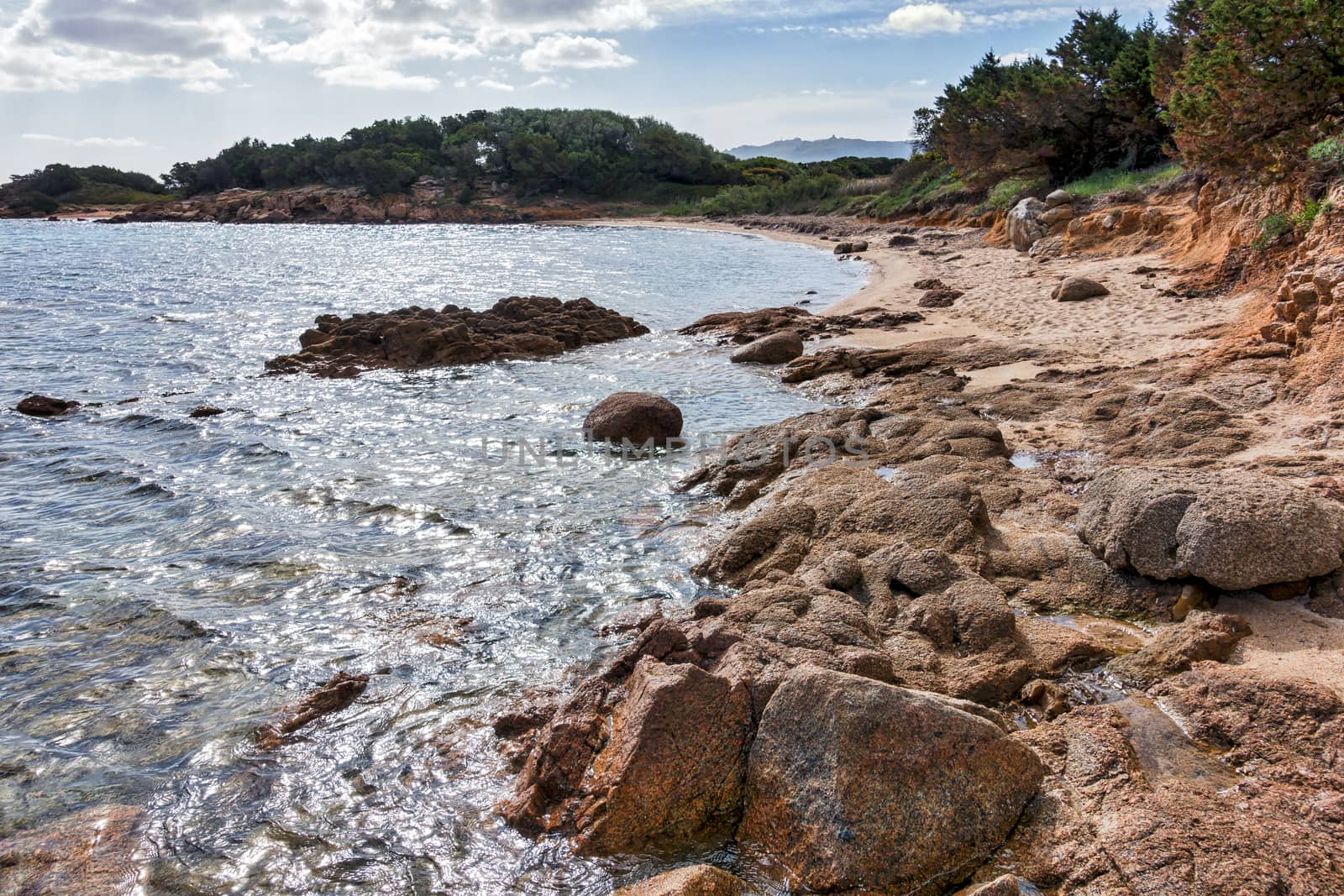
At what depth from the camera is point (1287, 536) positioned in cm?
500

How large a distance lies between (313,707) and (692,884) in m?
3.17

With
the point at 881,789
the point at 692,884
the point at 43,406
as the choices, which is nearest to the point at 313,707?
the point at 692,884

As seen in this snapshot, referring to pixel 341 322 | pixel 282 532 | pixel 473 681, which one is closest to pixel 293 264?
pixel 341 322

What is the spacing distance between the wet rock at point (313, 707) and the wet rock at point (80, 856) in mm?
781

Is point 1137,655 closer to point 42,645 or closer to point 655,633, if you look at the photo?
point 655,633

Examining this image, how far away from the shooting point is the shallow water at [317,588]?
172 inches

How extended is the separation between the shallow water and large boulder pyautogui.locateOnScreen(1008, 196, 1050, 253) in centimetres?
1278

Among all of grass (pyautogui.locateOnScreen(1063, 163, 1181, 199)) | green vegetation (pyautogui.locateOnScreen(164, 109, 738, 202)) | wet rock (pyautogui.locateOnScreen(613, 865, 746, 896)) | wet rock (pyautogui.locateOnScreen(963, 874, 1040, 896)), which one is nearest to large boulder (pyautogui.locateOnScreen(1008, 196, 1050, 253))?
grass (pyautogui.locateOnScreen(1063, 163, 1181, 199))

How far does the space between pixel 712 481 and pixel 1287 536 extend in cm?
532

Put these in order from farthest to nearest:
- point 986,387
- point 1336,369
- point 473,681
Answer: point 986,387 → point 1336,369 → point 473,681

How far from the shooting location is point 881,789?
11.7 feet

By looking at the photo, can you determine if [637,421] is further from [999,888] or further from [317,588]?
[999,888]

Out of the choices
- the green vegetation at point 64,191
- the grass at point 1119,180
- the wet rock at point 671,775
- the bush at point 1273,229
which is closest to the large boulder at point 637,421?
the wet rock at point 671,775

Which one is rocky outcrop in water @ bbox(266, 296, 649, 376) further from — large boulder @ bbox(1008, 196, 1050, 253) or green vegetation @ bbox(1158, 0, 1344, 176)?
large boulder @ bbox(1008, 196, 1050, 253)
